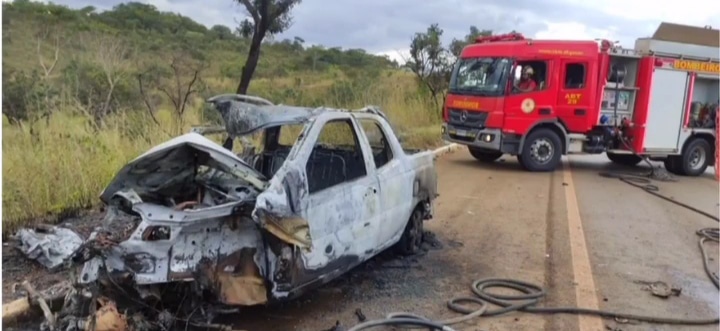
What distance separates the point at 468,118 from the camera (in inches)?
570

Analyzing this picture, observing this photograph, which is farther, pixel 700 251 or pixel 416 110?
pixel 416 110

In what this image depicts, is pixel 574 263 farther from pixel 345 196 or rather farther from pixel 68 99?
pixel 68 99

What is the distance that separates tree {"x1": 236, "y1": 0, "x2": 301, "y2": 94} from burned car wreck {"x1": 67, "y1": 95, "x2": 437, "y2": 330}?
5333 mm

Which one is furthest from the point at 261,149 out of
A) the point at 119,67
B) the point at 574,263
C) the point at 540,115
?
the point at 540,115

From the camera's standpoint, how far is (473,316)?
201 inches

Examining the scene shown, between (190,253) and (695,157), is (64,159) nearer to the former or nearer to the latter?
(190,253)

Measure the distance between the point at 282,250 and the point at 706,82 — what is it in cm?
1470

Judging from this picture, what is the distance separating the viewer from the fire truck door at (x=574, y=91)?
14.0 m

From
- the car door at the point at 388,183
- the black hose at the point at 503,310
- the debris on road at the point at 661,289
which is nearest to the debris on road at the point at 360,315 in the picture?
the black hose at the point at 503,310

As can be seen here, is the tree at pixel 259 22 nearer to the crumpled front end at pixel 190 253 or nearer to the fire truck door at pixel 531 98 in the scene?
the fire truck door at pixel 531 98

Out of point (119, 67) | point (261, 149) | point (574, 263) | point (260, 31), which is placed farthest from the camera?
point (119, 67)

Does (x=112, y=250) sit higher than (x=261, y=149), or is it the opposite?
(x=261, y=149)

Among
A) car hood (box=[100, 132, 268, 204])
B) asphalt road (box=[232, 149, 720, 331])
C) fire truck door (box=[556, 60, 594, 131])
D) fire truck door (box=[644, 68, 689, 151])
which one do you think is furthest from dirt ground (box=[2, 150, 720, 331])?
fire truck door (box=[644, 68, 689, 151])

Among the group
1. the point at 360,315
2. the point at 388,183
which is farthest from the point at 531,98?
the point at 360,315
